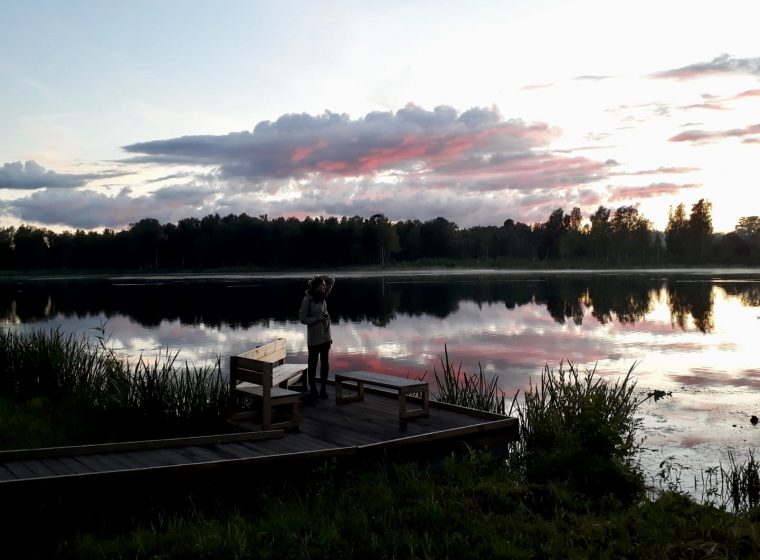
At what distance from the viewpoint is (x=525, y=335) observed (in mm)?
29219

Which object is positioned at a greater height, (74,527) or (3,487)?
(3,487)

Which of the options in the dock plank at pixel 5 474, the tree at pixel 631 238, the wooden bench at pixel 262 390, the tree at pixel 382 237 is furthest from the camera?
the tree at pixel 631 238

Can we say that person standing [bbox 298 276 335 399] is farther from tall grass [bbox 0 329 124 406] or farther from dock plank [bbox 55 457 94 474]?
tall grass [bbox 0 329 124 406]

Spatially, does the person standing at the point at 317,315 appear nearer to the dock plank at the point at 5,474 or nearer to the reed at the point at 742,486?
the dock plank at the point at 5,474

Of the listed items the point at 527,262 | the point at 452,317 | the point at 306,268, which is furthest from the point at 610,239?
the point at 452,317

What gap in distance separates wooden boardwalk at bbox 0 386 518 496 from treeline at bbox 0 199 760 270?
110 metres

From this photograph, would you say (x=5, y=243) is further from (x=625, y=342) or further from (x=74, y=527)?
(x=74, y=527)

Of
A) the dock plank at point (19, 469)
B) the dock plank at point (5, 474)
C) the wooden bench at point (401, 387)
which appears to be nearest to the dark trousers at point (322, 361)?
the wooden bench at point (401, 387)

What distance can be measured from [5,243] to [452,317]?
124549mm

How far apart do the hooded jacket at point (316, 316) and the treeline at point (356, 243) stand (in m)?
A: 109

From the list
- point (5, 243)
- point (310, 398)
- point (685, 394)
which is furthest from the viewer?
point (5, 243)

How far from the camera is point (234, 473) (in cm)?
750

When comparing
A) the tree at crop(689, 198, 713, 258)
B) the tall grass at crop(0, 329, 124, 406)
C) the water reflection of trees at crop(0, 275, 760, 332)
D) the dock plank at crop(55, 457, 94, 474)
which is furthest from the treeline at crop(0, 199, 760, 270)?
the dock plank at crop(55, 457, 94, 474)

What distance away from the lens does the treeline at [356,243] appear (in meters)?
121
